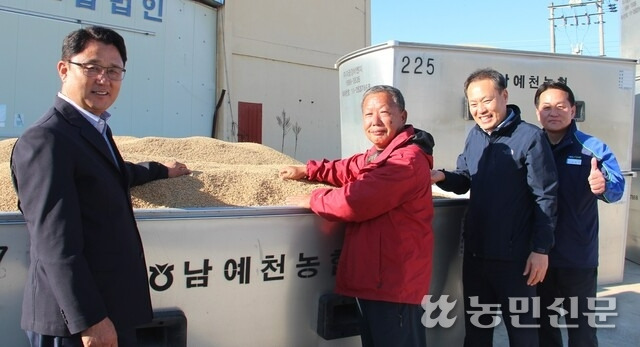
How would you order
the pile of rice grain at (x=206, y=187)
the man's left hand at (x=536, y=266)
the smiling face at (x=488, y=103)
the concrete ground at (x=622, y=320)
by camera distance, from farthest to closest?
1. the concrete ground at (x=622, y=320)
2. the smiling face at (x=488, y=103)
3. the man's left hand at (x=536, y=266)
4. the pile of rice grain at (x=206, y=187)

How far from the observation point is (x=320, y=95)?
32.9 feet

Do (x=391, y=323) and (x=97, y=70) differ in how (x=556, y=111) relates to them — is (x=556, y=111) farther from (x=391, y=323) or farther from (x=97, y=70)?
(x=97, y=70)

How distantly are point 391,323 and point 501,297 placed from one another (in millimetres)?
689

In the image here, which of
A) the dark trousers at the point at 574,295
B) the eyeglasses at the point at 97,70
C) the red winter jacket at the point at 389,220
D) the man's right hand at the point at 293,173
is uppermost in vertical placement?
the eyeglasses at the point at 97,70

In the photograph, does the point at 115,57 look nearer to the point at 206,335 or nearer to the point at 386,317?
the point at 206,335

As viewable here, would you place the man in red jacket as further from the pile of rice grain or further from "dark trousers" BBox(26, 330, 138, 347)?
"dark trousers" BBox(26, 330, 138, 347)

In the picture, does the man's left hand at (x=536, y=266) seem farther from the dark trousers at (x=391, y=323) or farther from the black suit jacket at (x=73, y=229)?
the black suit jacket at (x=73, y=229)

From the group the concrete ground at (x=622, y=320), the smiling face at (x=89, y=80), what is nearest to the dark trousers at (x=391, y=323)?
the smiling face at (x=89, y=80)

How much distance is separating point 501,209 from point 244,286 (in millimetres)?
1193

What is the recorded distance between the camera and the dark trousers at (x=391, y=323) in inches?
80.1

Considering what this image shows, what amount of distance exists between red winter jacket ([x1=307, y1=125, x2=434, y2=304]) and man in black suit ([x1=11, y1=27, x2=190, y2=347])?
0.79m

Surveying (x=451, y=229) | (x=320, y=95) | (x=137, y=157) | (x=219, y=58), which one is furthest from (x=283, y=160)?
(x=320, y=95)

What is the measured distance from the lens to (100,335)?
1.41m

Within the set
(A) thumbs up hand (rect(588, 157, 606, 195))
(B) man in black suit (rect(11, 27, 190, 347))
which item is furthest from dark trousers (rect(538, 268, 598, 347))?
(B) man in black suit (rect(11, 27, 190, 347))
